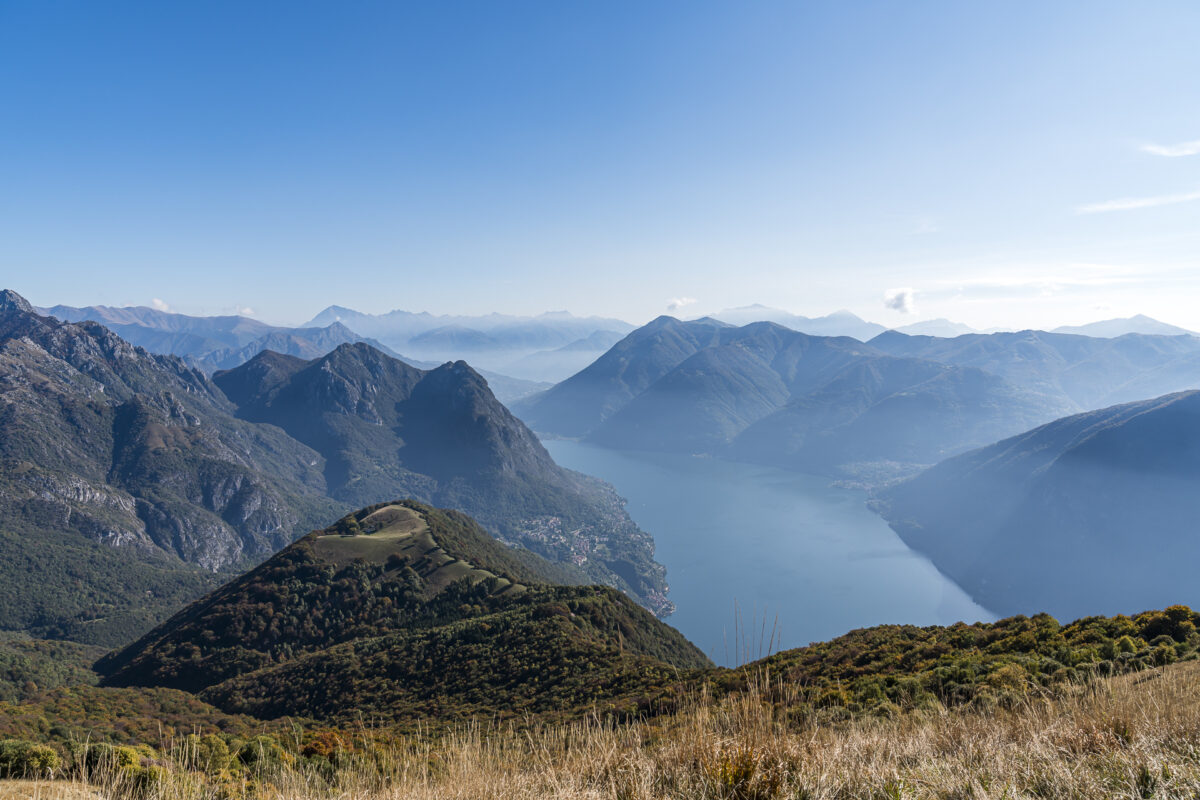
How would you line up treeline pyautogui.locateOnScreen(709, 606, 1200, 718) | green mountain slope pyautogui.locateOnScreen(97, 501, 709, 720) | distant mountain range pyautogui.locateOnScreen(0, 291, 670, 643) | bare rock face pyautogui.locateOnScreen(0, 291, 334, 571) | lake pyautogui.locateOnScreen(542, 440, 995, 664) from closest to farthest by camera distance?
treeline pyautogui.locateOnScreen(709, 606, 1200, 718), green mountain slope pyautogui.locateOnScreen(97, 501, 709, 720), lake pyautogui.locateOnScreen(542, 440, 995, 664), distant mountain range pyautogui.locateOnScreen(0, 291, 670, 643), bare rock face pyautogui.locateOnScreen(0, 291, 334, 571)

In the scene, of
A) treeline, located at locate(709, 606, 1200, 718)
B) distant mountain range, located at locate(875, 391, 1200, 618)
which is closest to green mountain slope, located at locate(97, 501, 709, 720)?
treeline, located at locate(709, 606, 1200, 718)

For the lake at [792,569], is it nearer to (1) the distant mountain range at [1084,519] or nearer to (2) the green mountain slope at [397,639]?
(1) the distant mountain range at [1084,519]

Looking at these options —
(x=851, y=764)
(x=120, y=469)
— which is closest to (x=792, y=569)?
(x=851, y=764)

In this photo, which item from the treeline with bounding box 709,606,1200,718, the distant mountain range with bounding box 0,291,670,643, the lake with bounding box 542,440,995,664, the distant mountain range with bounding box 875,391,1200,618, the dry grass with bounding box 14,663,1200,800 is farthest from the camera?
the distant mountain range with bounding box 875,391,1200,618

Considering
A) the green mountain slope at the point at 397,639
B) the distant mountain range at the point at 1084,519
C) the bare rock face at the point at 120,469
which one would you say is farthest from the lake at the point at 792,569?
the bare rock face at the point at 120,469

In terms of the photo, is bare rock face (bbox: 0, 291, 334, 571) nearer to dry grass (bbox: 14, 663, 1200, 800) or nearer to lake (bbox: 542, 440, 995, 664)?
lake (bbox: 542, 440, 995, 664)

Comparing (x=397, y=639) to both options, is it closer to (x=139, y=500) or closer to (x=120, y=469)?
(x=139, y=500)
